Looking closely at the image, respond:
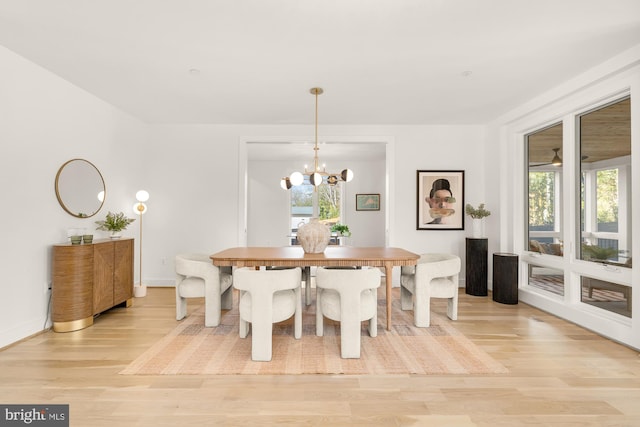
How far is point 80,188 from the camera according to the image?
12.3 feet

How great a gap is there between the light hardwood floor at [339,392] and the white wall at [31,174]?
0.47m

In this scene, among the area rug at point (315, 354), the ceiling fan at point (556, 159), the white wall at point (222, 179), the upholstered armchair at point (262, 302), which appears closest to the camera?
the area rug at point (315, 354)

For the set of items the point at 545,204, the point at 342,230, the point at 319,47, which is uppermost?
the point at 319,47

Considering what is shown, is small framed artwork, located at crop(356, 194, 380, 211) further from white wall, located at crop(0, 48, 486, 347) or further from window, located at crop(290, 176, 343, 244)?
white wall, located at crop(0, 48, 486, 347)

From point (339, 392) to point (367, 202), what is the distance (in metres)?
6.28

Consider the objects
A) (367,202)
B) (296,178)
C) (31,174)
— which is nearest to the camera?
(31,174)

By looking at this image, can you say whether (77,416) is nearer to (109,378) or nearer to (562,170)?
(109,378)

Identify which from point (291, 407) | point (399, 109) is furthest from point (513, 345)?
point (399, 109)

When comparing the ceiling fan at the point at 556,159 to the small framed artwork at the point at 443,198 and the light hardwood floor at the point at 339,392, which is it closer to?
the small framed artwork at the point at 443,198

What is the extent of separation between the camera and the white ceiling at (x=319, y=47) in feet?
7.48

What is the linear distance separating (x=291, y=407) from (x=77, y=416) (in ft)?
4.07

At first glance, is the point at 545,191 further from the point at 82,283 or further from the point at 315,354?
the point at 82,283

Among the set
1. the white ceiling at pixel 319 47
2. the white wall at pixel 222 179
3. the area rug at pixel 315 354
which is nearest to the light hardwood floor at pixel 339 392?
the area rug at pixel 315 354

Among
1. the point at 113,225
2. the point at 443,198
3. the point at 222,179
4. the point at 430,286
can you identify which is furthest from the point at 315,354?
the point at 443,198
